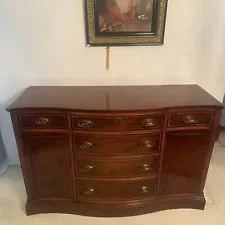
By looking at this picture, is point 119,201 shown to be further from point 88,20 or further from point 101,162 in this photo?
point 88,20

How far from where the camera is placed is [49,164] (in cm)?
159

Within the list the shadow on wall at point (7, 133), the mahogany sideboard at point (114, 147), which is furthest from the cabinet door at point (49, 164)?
the shadow on wall at point (7, 133)

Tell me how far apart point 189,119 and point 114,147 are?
0.54m

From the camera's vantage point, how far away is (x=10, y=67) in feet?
6.05

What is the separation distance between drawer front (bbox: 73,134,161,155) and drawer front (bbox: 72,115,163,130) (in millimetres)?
64

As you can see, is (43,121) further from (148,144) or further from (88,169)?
(148,144)

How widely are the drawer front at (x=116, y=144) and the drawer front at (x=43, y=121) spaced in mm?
135

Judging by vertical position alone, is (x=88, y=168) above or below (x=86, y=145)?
below

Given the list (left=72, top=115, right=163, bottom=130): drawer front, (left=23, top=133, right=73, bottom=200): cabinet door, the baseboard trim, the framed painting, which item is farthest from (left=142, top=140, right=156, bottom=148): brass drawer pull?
the baseboard trim

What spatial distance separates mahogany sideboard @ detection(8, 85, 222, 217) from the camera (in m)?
1.44

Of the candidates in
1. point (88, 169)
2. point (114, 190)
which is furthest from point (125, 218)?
point (88, 169)

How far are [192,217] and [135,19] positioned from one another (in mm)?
1588

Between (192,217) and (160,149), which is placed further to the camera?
(192,217)

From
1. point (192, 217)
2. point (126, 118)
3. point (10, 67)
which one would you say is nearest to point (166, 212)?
point (192, 217)
